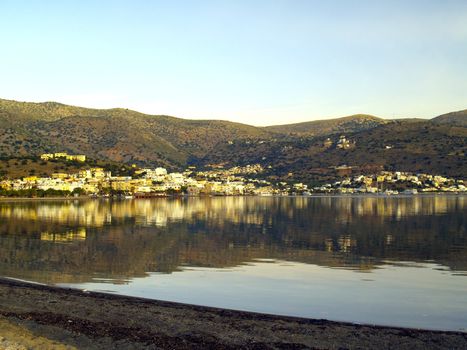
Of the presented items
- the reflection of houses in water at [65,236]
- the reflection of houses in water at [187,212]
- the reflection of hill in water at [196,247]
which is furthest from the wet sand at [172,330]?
the reflection of houses in water at [187,212]

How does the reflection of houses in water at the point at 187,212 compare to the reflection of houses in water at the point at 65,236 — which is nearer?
the reflection of houses in water at the point at 65,236

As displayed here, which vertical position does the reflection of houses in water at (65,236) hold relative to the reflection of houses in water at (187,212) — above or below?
above

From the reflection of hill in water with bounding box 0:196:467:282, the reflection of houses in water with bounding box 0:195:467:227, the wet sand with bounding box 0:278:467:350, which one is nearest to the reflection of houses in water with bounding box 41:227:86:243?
the reflection of hill in water with bounding box 0:196:467:282

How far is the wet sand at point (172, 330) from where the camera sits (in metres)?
15.5

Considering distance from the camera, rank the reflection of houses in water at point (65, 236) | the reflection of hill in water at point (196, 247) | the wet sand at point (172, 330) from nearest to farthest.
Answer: the wet sand at point (172, 330) < the reflection of hill in water at point (196, 247) < the reflection of houses in water at point (65, 236)

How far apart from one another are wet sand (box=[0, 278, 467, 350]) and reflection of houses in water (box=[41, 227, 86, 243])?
90.7 ft

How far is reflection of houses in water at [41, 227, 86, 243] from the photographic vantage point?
48.3 meters

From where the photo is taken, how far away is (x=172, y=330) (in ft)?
56.2

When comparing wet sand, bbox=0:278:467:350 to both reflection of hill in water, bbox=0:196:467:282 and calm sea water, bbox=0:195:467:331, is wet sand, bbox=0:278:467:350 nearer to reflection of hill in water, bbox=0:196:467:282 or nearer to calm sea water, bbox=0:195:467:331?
calm sea water, bbox=0:195:467:331

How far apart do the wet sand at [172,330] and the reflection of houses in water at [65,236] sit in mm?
27651

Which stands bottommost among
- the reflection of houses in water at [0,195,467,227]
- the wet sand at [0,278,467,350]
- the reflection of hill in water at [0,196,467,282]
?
the reflection of houses in water at [0,195,467,227]

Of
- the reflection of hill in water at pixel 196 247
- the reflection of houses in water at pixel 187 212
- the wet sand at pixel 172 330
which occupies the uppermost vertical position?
the wet sand at pixel 172 330

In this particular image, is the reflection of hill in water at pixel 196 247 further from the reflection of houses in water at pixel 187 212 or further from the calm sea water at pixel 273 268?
the reflection of houses in water at pixel 187 212

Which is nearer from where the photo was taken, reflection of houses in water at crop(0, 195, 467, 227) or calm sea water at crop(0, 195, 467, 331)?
calm sea water at crop(0, 195, 467, 331)
